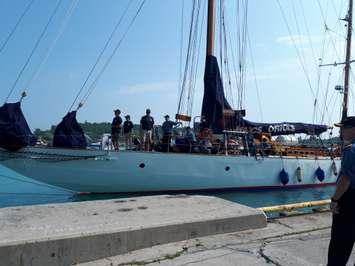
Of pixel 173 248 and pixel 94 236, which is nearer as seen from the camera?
pixel 94 236

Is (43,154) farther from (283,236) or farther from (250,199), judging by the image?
(283,236)

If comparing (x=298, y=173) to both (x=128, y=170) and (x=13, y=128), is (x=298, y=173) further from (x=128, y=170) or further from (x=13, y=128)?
(x=13, y=128)

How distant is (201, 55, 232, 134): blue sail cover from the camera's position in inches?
868

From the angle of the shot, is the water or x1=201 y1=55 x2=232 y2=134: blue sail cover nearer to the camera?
the water

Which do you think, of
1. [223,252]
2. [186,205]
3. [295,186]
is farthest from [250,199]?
[223,252]

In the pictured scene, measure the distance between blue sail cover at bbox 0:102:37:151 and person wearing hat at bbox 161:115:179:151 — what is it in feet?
18.2

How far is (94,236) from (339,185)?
96.7 inches

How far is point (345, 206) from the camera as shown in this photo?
4465 mm

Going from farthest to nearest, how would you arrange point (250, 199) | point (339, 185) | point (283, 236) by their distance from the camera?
point (250, 199) < point (283, 236) < point (339, 185)

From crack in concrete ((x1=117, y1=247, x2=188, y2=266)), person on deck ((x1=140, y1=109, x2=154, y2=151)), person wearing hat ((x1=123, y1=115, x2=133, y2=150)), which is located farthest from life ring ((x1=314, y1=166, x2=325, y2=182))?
crack in concrete ((x1=117, y1=247, x2=188, y2=266))

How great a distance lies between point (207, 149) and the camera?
2125 centimetres

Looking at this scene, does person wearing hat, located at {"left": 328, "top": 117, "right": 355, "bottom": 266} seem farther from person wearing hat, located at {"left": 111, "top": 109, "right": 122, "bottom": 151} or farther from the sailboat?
person wearing hat, located at {"left": 111, "top": 109, "right": 122, "bottom": 151}

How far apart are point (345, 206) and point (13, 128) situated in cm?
1472

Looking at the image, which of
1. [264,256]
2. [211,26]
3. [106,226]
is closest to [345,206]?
[264,256]
